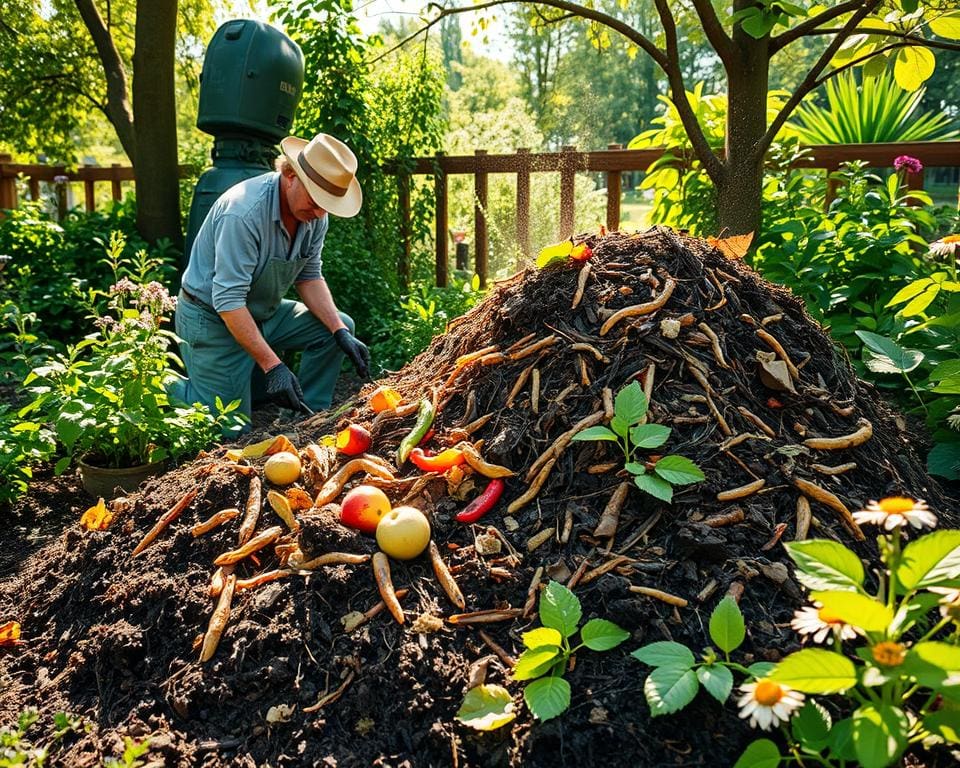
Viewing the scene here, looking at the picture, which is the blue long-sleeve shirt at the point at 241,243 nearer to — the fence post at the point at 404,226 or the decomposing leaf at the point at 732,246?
the decomposing leaf at the point at 732,246

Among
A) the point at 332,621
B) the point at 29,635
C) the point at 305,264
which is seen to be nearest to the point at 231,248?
the point at 305,264

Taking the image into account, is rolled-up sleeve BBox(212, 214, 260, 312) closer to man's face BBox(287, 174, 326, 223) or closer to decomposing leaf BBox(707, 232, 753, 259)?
man's face BBox(287, 174, 326, 223)

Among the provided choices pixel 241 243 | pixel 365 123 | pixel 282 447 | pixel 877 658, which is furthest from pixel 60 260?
pixel 877 658

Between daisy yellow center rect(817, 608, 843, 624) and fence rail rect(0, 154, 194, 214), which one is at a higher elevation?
fence rail rect(0, 154, 194, 214)

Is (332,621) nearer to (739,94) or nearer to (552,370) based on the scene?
(552,370)

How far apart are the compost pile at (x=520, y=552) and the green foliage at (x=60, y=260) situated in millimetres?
3821

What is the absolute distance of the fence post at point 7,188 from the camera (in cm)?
1034

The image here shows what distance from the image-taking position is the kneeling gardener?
11.7 feet

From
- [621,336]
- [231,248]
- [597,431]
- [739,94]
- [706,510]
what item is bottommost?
[706,510]

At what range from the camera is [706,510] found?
6.30 feet

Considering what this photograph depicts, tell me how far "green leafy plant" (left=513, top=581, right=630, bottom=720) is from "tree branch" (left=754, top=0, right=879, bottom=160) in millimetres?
2859

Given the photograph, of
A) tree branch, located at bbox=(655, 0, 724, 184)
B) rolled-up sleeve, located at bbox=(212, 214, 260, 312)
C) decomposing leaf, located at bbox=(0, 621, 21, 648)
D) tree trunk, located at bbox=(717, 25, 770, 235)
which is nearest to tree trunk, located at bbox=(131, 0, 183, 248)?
rolled-up sleeve, located at bbox=(212, 214, 260, 312)

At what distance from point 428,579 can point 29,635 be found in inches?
46.1

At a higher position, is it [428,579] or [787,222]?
[787,222]
